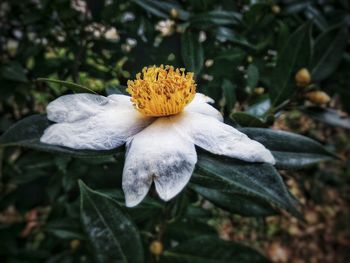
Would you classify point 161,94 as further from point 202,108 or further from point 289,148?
point 289,148

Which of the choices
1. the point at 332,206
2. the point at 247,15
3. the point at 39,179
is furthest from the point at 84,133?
the point at 332,206

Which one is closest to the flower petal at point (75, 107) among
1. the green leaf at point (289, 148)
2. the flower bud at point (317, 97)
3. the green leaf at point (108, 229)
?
the green leaf at point (108, 229)

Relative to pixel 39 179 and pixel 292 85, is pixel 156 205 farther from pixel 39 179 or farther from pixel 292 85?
pixel 39 179

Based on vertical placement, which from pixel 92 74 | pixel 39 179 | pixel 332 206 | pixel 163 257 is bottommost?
pixel 332 206

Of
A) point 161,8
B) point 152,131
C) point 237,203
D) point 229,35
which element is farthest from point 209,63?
point 152,131

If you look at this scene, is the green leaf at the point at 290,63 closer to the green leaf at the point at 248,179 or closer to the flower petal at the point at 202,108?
the flower petal at the point at 202,108

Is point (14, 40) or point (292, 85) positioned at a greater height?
point (292, 85)
